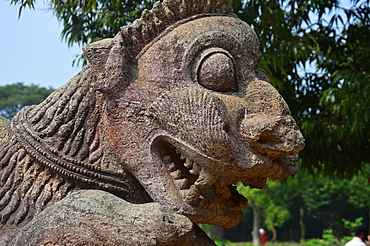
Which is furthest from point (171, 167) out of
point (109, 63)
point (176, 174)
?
point (109, 63)

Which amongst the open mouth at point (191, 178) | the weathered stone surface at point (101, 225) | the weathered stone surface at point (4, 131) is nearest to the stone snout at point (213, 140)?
the open mouth at point (191, 178)

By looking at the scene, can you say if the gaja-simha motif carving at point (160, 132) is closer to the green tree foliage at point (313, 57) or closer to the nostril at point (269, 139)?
the nostril at point (269, 139)

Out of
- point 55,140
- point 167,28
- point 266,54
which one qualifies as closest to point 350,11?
point 266,54

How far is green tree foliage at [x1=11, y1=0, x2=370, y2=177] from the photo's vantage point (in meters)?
4.87

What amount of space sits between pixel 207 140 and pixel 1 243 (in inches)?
38.9

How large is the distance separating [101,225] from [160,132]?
52 cm

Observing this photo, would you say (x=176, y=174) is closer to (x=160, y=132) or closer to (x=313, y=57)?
(x=160, y=132)

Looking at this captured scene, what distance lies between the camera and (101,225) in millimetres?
1821

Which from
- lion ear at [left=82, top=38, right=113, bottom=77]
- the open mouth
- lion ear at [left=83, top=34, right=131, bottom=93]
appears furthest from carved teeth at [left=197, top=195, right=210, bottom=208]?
lion ear at [left=82, top=38, right=113, bottom=77]

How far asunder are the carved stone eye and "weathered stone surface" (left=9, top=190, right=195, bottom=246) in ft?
2.09

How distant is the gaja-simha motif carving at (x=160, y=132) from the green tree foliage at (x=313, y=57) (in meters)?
2.36

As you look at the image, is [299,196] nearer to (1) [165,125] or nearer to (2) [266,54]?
(2) [266,54]

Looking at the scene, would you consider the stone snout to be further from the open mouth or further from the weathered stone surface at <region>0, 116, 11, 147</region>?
the weathered stone surface at <region>0, 116, 11, 147</region>

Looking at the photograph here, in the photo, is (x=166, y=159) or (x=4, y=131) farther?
(x=4, y=131)
